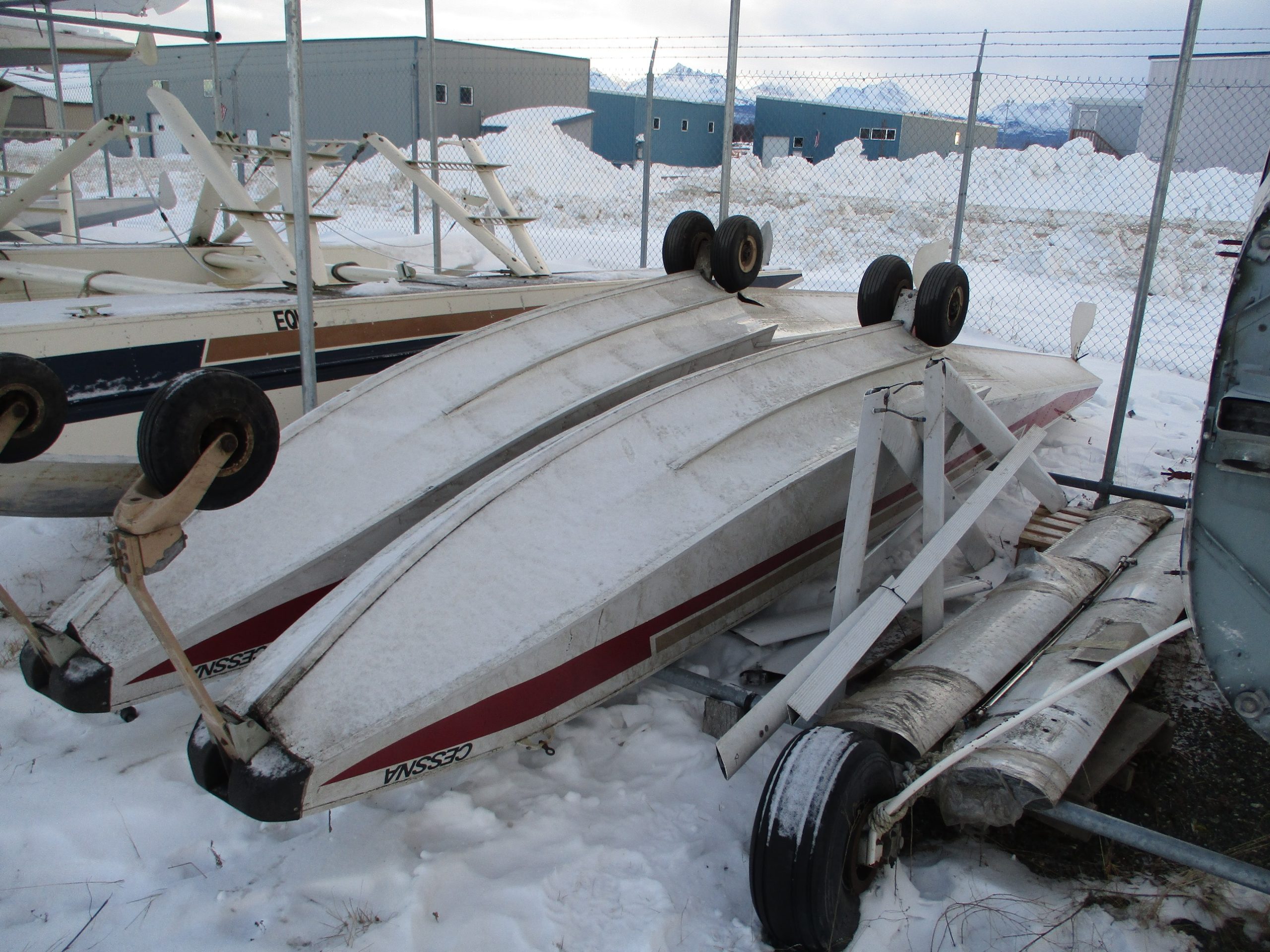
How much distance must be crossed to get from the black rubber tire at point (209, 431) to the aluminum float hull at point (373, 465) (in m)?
1.31

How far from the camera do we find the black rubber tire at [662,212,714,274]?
5.24m

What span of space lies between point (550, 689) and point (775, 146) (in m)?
33.0

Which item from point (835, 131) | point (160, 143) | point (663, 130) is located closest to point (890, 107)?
point (835, 131)

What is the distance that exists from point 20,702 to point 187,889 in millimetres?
1367

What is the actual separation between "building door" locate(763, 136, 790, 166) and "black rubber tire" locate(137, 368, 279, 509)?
3288cm

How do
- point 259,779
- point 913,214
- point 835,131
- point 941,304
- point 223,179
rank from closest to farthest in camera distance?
point 259,779 < point 941,304 < point 223,179 < point 913,214 < point 835,131

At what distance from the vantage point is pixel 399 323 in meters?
5.18

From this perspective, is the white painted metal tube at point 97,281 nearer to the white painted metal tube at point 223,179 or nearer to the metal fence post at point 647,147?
the white painted metal tube at point 223,179

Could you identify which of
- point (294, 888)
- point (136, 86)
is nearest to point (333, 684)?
point (294, 888)

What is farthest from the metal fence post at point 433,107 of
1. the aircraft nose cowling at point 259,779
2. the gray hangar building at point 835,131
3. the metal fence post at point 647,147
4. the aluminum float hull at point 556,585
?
the gray hangar building at point 835,131

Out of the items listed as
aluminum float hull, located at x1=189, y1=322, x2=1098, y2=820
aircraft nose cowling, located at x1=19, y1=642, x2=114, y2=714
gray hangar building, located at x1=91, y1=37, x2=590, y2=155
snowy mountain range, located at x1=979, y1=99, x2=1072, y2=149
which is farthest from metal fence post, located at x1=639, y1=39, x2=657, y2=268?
snowy mountain range, located at x1=979, y1=99, x2=1072, y2=149

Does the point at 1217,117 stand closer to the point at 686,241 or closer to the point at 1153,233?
the point at 1153,233

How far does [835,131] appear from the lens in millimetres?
32375

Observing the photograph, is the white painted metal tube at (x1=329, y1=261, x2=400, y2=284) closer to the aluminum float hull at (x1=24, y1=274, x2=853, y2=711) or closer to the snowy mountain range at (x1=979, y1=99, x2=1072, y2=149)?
the aluminum float hull at (x1=24, y1=274, x2=853, y2=711)
